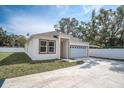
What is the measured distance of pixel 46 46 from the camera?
12.5 m

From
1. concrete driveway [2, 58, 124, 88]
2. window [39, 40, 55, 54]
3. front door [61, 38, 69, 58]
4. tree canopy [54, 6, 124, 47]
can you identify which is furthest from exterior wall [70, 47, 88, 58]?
concrete driveway [2, 58, 124, 88]

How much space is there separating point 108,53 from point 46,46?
34.2 feet

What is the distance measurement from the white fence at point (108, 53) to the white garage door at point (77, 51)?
2.62m

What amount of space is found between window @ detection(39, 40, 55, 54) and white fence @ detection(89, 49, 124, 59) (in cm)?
941

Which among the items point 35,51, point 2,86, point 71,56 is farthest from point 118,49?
point 2,86

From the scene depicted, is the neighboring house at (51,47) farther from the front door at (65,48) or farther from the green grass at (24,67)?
the green grass at (24,67)

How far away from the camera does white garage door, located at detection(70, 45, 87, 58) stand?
16078 mm

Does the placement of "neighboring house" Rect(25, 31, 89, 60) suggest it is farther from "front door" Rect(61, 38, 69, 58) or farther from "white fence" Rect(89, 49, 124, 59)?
"white fence" Rect(89, 49, 124, 59)

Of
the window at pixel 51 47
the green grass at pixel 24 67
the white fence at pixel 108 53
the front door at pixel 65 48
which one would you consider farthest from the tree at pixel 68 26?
the green grass at pixel 24 67

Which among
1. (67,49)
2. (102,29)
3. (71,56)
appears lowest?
(71,56)

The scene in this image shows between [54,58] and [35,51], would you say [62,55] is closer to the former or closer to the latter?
[54,58]

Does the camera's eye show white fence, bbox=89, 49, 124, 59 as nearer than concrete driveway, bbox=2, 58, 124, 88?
No

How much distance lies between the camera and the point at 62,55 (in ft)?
53.3
